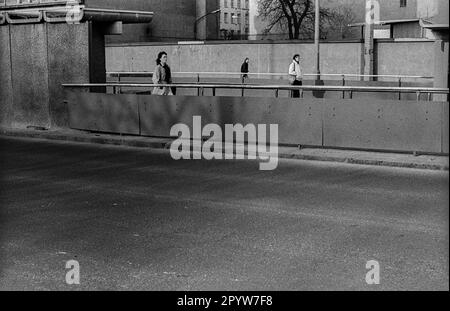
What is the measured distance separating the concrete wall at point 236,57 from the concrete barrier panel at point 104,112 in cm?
2536

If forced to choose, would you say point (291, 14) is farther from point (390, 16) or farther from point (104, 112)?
point (104, 112)

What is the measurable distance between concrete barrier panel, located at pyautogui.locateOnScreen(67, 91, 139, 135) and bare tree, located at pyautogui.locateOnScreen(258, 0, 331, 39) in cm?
5138

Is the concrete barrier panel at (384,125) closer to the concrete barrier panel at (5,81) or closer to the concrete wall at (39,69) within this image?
the concrete wall at (39,69)

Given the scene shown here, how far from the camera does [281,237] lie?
7934 mm

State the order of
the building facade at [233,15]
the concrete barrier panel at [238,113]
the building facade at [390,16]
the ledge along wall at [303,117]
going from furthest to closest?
the building facade at [233,15], the building facade at [390,16], the concrete barrier panel at [238,113], the ledge along wall at [303,117]

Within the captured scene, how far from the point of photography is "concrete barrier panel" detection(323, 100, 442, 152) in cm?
1370

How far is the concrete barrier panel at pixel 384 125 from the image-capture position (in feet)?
45.0

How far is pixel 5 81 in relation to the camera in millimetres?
20266

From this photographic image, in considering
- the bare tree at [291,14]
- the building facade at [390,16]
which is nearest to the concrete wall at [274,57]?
the building facade at [390,16]

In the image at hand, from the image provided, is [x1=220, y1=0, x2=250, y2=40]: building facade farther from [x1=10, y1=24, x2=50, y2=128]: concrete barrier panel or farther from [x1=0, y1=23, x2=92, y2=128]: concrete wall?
[x1=10, y1=24, x2=50, y2=128]: concrete barrier panel

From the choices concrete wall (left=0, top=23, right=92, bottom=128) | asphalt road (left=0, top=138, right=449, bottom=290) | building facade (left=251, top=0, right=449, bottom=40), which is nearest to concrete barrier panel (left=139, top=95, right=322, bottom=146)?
asphalt road (left=0, top=138, right=449, bottom=290)
